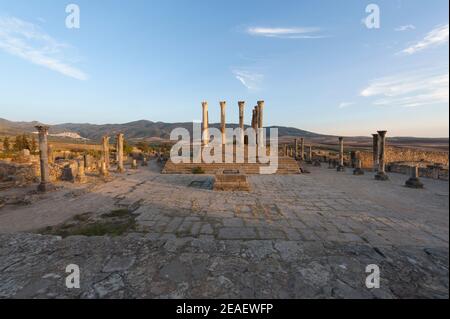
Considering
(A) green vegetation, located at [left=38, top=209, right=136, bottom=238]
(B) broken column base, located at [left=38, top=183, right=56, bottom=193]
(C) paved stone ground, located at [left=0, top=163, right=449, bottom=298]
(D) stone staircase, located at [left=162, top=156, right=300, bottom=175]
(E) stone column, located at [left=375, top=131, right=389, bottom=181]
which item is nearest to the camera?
(C) paved stone ground, located at [left=0, top=163, right=449, bottom=298]

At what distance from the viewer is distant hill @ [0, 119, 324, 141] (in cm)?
9719

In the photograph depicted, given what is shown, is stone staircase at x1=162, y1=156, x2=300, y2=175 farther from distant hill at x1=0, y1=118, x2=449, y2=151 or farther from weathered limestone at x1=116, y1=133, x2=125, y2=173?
distant hill at x1=0, y1=118, x2=449, y2=151

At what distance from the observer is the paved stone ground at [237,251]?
2.60 meters

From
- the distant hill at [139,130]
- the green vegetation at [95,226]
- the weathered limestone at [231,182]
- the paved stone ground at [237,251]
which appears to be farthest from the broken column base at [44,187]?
the distant hill at [139,130]

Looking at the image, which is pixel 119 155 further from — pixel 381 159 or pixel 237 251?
pixel 381 159

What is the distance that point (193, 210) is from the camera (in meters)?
5.91

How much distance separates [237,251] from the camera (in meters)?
3.53

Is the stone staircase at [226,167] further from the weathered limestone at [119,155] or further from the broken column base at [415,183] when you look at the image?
the broken column base at [415,183]

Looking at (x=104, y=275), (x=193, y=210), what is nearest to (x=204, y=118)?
(x=193, y=210)

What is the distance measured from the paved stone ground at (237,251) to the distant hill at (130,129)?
9314cm

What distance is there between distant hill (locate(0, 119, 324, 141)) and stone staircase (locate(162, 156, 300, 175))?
83804 mm

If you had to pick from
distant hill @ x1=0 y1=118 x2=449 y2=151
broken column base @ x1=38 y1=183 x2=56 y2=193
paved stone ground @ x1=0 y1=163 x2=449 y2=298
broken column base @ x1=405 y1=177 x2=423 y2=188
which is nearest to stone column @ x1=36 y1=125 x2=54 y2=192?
broken column base @ x1=38 y1=183 x2=56 y2=193

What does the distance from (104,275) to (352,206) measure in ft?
21.5
